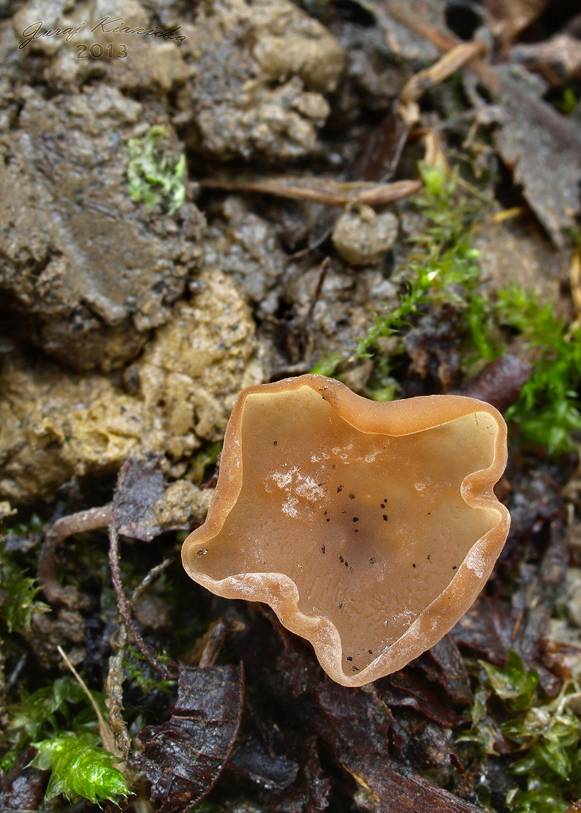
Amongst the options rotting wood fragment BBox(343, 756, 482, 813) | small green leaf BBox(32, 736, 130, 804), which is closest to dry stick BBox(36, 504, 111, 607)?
small green leaf BBox(32, 736, 130, 804)

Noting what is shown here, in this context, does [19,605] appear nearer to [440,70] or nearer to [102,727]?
[102,727]

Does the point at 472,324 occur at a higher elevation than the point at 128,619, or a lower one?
higher

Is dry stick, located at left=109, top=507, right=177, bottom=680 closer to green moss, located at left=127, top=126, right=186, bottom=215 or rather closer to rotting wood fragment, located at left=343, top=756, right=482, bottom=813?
rotting wood fragment, located at left=343, top=756, right=482, bottom=813

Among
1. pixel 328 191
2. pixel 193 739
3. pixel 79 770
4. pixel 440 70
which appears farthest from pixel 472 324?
pixel 79 770

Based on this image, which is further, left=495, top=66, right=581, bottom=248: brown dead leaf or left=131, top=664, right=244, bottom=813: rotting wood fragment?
left=495, top=66, right=581, bottom=248: brown dead leaf

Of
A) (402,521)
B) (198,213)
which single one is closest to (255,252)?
(198,213)

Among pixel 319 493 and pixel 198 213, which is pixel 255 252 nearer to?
pixel 198 213
